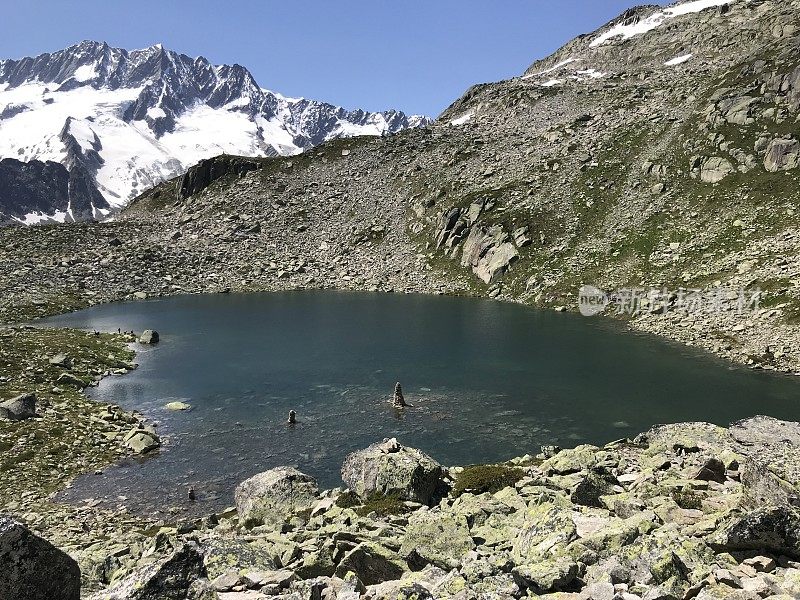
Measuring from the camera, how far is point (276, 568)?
14.0 metres

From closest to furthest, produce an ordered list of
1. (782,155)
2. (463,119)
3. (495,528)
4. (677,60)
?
(495,528) < (782,155) < (677,60) < (463,119)

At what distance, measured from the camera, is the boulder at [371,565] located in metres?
12.8

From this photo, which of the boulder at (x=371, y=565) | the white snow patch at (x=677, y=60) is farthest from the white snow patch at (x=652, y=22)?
the boulder at (x=371, y=565)

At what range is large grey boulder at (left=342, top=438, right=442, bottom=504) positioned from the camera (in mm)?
23469

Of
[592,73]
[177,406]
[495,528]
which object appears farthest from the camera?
[592,73]

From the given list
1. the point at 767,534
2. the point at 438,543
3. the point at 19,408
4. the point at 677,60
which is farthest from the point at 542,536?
the point at 677,60

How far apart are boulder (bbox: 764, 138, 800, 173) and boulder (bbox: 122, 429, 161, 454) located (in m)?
103

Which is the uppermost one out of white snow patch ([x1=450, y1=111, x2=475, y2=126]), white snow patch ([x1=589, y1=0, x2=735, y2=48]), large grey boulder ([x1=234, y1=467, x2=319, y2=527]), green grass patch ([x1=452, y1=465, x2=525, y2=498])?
white snow patch ([x1=589, y1=0, x2=735, y2=48])

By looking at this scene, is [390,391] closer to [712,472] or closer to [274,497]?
[274,497]

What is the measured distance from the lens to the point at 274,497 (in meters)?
23.5

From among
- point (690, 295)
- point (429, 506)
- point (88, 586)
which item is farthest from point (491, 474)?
point (690, 295)

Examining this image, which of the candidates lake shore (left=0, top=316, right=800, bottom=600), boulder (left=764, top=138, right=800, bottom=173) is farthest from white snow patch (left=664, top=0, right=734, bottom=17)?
lake shore (left=0, top=316, right=800, bottom=600)

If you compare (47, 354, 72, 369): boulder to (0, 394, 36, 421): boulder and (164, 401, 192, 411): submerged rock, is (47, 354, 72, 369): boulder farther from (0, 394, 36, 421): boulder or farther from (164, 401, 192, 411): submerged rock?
(164, 401, 192, 411): submerged rock

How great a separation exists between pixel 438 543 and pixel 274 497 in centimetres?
1130
